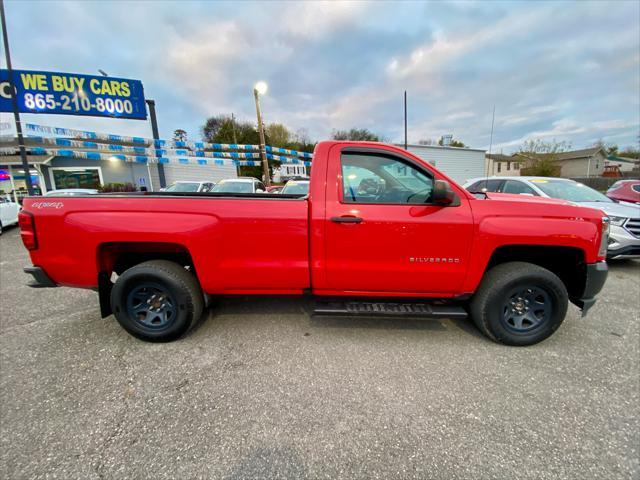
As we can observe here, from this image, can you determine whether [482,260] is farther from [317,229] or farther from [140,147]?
[140,147]

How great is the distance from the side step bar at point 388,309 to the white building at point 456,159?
24785mm

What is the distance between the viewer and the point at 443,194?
94.8 inches

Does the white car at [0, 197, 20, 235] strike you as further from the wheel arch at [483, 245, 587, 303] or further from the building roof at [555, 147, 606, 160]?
the building roof at [555, 147, 606, 160]

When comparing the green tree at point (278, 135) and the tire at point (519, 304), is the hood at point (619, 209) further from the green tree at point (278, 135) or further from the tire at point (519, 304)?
the green tree at point (278, 135)

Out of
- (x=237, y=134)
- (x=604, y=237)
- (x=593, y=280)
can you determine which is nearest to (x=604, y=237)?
(x=604, y=237)

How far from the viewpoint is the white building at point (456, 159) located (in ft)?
84.2

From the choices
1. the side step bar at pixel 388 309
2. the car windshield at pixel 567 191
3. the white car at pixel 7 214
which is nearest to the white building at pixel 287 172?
the white car at pixel 7 214

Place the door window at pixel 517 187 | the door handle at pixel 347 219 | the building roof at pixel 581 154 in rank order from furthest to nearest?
the building roof at pixel 581 154
the door window at pixel 517 187
the door handle at pixel 347 219

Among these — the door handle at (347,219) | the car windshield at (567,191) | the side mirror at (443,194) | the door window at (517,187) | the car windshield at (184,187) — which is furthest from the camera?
the car windshield at (184,187)

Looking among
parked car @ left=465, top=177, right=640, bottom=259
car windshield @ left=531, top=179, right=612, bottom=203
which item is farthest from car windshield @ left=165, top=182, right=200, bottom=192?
car windshield @ left=531, top=179, right=612, bottom=203

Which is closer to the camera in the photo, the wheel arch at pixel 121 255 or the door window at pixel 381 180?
the door window at pixel 381 180

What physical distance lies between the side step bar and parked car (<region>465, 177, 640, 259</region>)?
2706 millimetres

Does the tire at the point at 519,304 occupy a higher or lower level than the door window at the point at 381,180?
lower

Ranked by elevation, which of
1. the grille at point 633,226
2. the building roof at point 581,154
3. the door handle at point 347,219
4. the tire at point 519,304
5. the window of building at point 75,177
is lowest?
the tire at point 519,304
